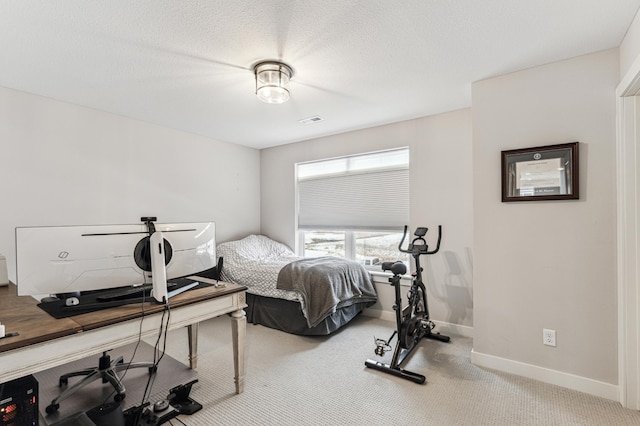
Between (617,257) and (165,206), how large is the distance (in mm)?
4450

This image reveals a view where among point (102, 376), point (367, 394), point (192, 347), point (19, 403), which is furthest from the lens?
point (192, 347)

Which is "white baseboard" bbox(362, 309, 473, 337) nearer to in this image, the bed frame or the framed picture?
the bed frame

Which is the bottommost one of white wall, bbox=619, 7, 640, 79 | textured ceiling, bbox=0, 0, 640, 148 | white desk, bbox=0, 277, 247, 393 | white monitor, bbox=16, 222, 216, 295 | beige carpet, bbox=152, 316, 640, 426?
beige carpet, bbox=152, 316, 640, 426

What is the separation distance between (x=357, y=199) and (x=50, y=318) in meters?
3.35

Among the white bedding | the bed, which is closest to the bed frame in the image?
the bed

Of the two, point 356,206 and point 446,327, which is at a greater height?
point 356,206

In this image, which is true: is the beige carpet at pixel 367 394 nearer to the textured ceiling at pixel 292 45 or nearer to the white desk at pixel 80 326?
the white desk at pixel 80 326

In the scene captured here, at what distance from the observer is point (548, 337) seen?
233cm

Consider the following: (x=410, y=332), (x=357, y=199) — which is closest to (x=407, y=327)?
(x=410, y=332)

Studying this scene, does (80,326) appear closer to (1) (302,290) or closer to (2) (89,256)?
(2) (89,256)

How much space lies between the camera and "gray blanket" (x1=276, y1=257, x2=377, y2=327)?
315 cm

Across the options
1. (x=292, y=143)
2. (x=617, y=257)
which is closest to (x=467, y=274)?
(x=617, y=257)

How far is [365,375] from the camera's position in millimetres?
2482

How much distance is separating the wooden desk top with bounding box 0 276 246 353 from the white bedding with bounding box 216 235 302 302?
1545 millimetres
